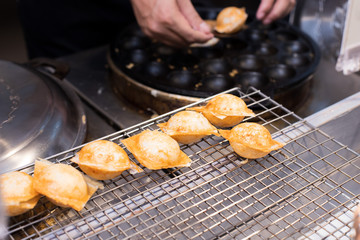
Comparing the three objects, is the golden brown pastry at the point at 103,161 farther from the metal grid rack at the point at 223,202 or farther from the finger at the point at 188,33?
the finger at the point at 188,33

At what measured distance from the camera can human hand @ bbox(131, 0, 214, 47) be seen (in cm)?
178

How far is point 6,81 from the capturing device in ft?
5.27

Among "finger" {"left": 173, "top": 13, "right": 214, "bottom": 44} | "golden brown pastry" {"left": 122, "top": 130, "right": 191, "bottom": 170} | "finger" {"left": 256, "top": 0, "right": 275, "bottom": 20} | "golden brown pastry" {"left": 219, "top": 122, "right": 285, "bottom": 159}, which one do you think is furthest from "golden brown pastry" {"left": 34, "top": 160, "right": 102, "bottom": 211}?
"finger" {"left": 256, "top": 0, "right": 275, "bottom": 20}

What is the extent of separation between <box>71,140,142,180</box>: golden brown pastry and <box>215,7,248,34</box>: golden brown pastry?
1.07 m

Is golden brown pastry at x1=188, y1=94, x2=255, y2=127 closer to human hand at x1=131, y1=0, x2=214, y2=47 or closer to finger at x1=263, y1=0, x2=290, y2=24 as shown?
human hand at x1=131, y1=0, x2=214, y2=47

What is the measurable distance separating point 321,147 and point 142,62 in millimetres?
937

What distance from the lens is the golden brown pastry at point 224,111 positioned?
4.33 ft

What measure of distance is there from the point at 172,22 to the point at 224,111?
2.07 ft

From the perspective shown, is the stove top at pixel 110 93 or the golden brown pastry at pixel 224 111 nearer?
the golden brown pastry at pixel 224 111

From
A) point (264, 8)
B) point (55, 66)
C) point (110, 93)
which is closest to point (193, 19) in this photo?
point (264, 8)

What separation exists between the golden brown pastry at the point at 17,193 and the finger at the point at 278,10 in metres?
1.44

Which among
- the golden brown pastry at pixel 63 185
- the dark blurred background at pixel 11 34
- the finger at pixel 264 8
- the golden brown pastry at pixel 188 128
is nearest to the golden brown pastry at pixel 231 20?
the finger at pixel 264 8

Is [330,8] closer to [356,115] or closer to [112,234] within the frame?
[356,115]

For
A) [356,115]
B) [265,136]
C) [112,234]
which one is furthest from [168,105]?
[112,234]
